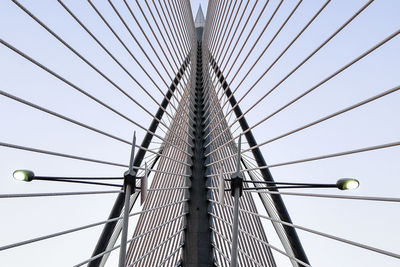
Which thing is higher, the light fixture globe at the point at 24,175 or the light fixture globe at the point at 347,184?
the light fixture globe at the point at 24,175

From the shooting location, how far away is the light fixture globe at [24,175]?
3.35 m

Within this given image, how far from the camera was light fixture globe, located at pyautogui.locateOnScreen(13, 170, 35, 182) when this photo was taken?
3.35 meters

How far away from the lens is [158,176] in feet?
34.2

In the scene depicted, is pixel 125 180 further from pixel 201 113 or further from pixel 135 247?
pixel 135 247

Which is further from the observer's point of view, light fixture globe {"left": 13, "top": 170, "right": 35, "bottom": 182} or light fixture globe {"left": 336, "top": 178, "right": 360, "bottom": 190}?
light fixture globe {"left": 336, "top": 178, "right": 360, "bottom": 190}

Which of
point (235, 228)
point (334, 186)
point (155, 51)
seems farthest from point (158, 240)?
point (235, 228)

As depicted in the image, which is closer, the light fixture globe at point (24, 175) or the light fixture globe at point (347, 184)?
the light fixture globe at point (24, 175)

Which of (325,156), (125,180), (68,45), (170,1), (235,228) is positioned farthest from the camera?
(170,1)

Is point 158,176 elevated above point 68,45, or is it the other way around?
point 158,176

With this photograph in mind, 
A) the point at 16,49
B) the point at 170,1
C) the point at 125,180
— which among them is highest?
the point at 170,1

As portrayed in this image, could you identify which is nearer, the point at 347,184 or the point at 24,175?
the point at 24,175

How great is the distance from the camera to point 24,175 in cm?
336

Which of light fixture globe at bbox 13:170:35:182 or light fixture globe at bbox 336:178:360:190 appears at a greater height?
light fixture globe at bbox 13:170:35:182

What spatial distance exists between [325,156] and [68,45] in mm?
2310
